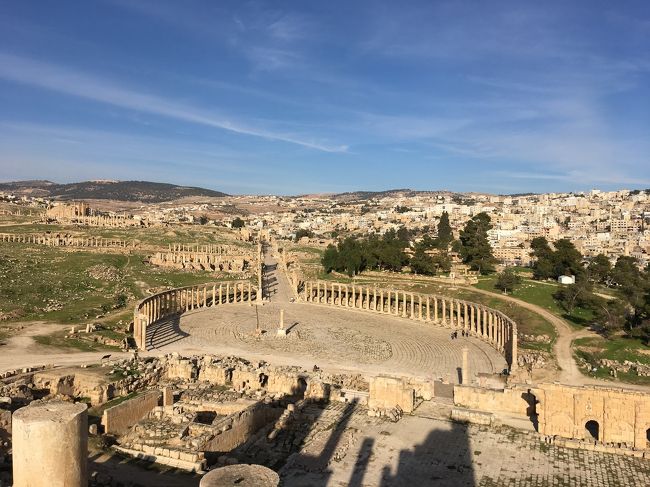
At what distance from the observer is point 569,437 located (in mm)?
21328

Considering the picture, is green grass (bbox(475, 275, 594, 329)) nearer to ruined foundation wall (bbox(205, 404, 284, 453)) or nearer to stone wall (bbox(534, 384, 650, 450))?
stone wall (bbox(534, 384, 650, 450))

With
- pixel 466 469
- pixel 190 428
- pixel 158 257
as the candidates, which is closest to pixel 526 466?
pixel 466 469

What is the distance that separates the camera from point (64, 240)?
87875 millimetres

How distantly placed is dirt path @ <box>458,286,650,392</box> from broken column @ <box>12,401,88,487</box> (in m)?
29.4

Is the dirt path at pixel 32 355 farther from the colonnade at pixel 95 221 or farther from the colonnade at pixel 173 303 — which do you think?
the colonnade at pixel 95 221

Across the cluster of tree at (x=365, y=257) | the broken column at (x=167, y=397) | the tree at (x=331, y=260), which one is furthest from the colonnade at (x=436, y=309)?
the broken column at (x=167, y=397)

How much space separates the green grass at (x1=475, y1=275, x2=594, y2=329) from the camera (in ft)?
150

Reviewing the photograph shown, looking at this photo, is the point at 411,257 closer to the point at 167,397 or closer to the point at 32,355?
the point at 32,355

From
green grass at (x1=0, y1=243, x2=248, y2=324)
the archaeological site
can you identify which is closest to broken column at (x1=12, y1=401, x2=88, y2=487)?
the archaeological site

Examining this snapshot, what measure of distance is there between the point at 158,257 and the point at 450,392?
196 feet

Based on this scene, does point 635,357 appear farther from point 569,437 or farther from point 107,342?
point 107,342

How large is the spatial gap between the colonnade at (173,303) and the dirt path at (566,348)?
2775cm

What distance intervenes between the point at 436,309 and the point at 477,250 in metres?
17.0

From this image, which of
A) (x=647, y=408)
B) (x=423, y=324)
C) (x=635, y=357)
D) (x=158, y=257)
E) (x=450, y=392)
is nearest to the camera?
(x=647, y=408)
